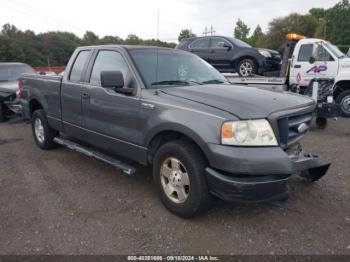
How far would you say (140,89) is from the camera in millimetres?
3773

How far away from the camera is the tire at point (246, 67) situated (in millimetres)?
10656

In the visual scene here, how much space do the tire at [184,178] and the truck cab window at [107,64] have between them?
1254 millimetres

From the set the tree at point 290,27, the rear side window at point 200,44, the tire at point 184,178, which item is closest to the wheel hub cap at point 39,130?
the tire at point 184,178

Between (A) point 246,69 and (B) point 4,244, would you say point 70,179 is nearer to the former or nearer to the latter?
(B) point 4,244

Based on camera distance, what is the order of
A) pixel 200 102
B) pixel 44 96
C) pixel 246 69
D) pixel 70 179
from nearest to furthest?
pixel 200 102 → pixel 70 179 → pixel 44 96 → pixel 246 69

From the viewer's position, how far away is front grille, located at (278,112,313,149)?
3186 mm

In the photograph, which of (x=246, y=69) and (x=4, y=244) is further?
(x=246, y=69)

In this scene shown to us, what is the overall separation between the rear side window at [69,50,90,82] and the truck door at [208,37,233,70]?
263 inches

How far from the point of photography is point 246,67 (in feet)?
35.3

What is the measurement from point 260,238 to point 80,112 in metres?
3.04

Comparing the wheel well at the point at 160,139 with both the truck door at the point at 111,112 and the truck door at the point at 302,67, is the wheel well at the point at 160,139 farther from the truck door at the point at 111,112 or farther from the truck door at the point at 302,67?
the truck door at the point at 302,67

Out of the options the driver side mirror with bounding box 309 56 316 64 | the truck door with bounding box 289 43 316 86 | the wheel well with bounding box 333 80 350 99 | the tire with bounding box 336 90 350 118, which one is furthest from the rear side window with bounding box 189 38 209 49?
the tire with bounding box 336 90 350 118

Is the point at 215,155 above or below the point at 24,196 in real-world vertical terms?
A: above

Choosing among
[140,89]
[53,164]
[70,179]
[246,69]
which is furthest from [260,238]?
[246,69]
